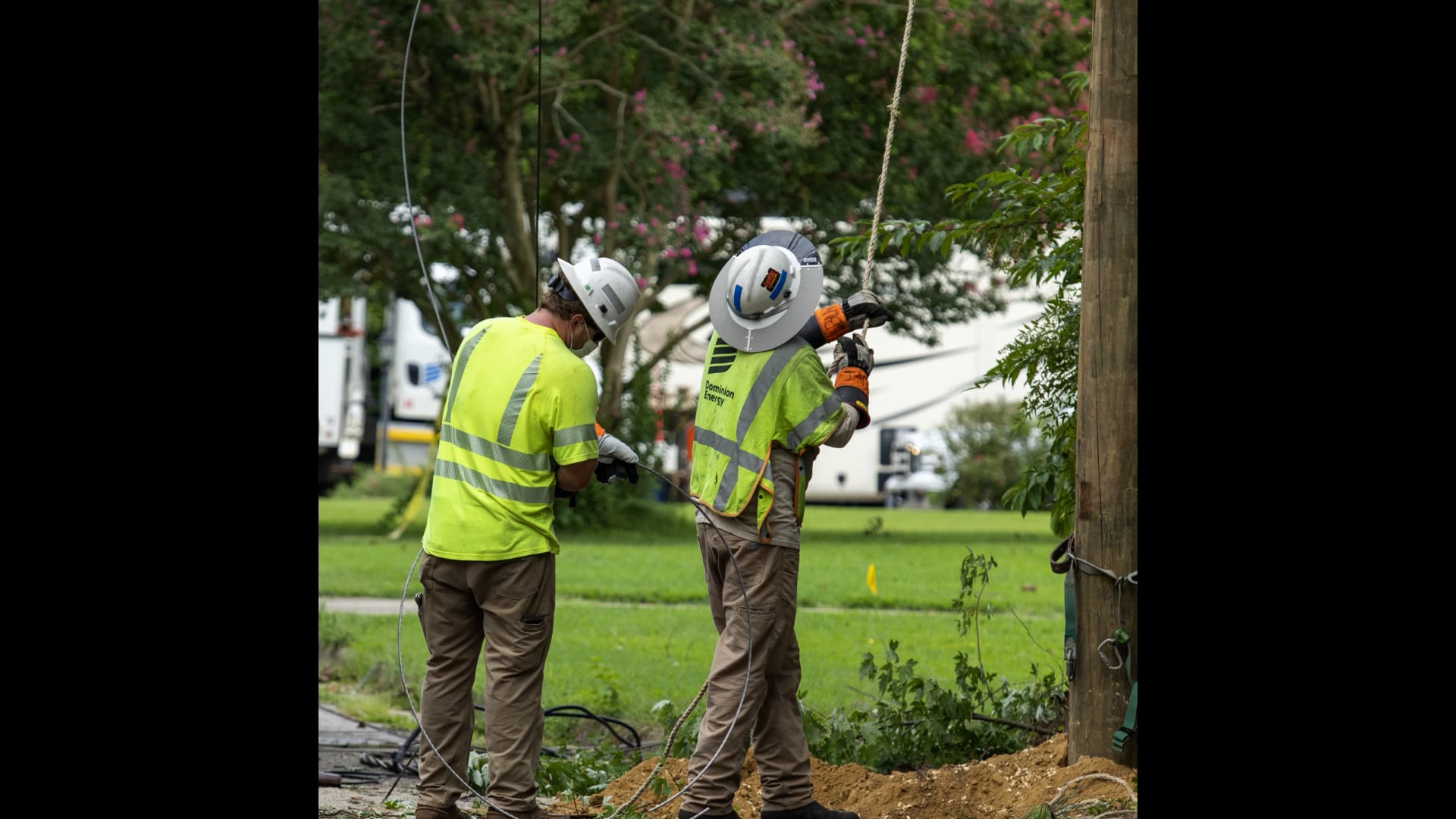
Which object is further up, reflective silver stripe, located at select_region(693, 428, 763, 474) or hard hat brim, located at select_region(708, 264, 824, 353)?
hard hat brim, located at select_region(708, 264, 824, 353)

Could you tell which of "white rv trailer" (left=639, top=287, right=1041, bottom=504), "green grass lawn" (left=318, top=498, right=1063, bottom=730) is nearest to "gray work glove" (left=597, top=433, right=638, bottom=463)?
"green grass lawn" (left=318, top=498, right=1063, bottom=730)

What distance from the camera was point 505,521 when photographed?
15.7ft

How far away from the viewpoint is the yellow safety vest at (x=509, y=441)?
4.77 meters

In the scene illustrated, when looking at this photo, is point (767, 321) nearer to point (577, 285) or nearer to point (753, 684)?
point (577, 285)

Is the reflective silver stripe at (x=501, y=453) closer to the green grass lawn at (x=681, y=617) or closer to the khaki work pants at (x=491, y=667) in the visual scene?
the khaki work pants at (x=491, y=667)

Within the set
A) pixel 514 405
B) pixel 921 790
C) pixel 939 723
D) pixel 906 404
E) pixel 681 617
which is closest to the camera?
pixel 514 405

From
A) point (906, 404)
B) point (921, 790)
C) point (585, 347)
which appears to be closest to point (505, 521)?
point (585, 347)

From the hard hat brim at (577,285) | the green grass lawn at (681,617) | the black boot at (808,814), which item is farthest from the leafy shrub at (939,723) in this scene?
the hard hat brim at (577,285)

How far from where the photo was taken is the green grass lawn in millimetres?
8203

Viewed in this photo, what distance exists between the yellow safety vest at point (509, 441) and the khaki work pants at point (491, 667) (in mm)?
94

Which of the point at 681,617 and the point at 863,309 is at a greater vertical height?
the point at 863,309

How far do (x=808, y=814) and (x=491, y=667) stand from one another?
1.30 m

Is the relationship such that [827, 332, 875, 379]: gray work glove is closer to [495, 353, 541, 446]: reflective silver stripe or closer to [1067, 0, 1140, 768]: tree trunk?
[1067, 0, 1140, 768]: tree trunk

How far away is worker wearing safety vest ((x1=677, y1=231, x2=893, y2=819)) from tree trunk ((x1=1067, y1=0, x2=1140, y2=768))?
0.83 meters
